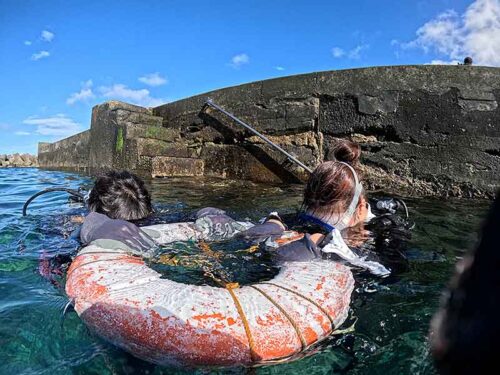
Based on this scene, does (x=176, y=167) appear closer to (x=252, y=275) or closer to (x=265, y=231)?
(x=265, y=231)

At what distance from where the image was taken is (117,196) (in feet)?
10.4

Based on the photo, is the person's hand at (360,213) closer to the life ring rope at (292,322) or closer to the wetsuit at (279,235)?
the wetsuit at (279,235)

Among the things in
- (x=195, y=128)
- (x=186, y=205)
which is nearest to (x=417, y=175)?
(x=186, y=205)

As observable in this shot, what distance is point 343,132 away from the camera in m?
5.88

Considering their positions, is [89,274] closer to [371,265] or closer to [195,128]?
[371,265]

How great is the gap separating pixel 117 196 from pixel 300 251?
5.67 ft

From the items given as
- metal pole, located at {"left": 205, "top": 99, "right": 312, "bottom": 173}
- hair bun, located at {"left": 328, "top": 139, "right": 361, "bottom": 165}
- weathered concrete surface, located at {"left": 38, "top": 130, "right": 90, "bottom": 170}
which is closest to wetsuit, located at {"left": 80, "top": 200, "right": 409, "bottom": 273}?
hair bun, located at {"left": 328, "top": 139, "right": 361, "bottom": 165}

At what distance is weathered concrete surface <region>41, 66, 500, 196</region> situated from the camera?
16.0ft

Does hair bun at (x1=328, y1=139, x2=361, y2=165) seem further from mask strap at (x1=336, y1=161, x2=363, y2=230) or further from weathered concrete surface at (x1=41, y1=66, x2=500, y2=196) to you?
weathered concrete surface at (x1=41, y1=66, x2=500, y2=196)

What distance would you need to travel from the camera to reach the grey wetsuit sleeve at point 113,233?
2334mm

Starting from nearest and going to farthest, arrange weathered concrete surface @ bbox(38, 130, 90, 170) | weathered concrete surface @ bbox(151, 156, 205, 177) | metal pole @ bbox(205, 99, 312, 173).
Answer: metal pole @ bbox(205, 99, 312, 173), weathered concrete surface @ bbox(151, 156, 205, 177), weathered concrete surface @ bbox(38, 130, 90, 170)

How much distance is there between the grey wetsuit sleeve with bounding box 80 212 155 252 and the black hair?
617mm

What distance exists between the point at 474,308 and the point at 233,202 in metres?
4.46

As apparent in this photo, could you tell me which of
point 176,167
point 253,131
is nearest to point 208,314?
point 253,131
